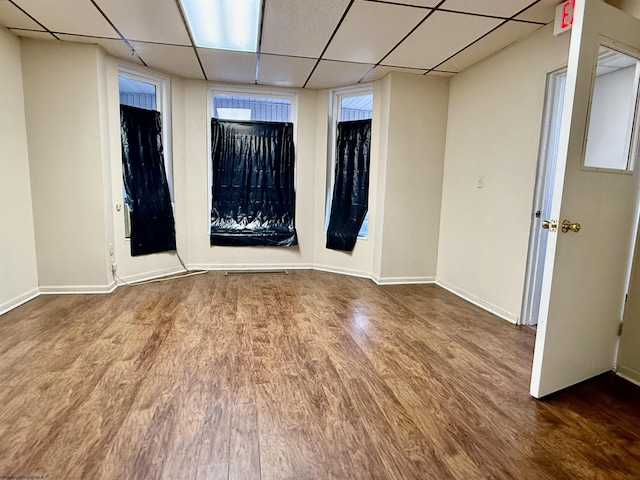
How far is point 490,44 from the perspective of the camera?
2980 millimetres

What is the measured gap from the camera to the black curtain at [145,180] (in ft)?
12.3

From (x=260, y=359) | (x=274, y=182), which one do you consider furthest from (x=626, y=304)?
(x=274, y=182)

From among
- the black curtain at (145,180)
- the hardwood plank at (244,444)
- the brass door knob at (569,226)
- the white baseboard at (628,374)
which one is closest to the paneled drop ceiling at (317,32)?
the black curtain at (145,180)

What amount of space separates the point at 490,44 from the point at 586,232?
6.59ft

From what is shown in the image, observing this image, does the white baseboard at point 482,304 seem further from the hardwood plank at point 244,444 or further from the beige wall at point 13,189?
the beige wall at point 13,189

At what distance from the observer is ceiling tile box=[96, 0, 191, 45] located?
2453 millimetres

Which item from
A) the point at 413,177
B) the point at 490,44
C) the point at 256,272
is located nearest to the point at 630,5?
the point at 490,44

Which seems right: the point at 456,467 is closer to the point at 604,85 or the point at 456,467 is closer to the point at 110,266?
the point at 604,85

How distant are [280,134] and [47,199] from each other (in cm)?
262

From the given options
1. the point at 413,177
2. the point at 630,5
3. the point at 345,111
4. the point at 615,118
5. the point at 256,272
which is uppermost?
the point at 630,5

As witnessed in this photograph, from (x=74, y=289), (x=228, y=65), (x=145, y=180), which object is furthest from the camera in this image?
(x=145, y=180)

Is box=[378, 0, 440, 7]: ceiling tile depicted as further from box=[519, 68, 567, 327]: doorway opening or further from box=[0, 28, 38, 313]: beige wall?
box=[0, 28, 38, 313]: beige wall

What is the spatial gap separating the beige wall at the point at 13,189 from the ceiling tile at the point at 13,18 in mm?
139

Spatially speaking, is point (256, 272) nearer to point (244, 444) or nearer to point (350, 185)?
point (350, 185)
